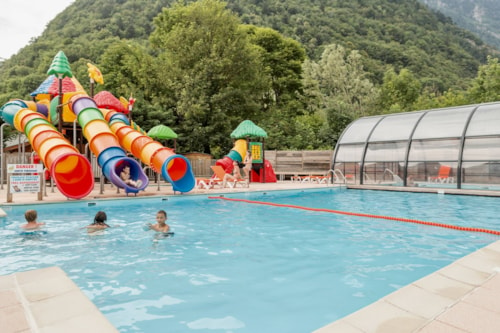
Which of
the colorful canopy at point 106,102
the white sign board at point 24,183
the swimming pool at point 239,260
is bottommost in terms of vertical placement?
the swimming pool at point 239,260

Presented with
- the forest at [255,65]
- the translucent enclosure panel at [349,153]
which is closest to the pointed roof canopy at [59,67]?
the forest at [255,65]

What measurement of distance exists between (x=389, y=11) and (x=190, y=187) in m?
86.9

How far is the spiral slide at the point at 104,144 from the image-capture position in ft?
36.7

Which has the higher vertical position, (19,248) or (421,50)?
(421,50)

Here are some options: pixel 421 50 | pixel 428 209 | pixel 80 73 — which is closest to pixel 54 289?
pixel 428 209

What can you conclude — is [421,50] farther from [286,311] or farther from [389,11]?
[286,311]

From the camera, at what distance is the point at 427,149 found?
14.6 metres

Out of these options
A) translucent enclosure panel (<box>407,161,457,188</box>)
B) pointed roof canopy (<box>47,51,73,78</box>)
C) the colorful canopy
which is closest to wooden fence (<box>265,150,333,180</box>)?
translucent enclosure panel (<box>407,161,457,188</box>)

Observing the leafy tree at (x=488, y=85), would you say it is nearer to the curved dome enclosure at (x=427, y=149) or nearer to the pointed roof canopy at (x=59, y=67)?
the curved dome enclosure at (x=427, y=149)

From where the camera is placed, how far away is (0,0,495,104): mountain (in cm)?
5022

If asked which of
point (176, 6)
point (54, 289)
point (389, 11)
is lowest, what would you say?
point (54, 289)

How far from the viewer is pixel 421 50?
65688 mm

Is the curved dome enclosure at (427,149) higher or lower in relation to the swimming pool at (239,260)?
higher

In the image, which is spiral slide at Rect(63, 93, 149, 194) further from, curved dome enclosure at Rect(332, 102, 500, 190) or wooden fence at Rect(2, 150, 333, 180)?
curved dome enclosure at Rect(332, 102, 500, 190)
